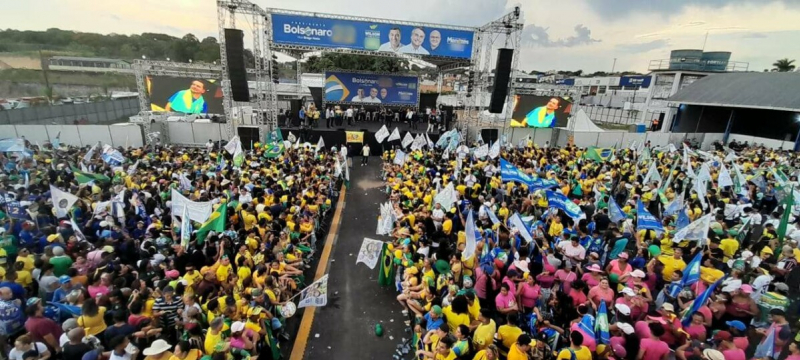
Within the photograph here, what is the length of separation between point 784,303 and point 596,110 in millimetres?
45509

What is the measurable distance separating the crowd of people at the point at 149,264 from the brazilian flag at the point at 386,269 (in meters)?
1.53

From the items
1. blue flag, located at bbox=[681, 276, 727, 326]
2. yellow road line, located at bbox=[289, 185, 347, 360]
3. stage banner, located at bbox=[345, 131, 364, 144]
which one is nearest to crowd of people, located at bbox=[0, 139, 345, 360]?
yellow road line, located at bbox=[289, 185, 347, 360]

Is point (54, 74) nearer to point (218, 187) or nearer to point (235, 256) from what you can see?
point (218, 187)

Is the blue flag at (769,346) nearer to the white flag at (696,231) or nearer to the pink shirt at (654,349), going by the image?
the pink shirt at (654,349)

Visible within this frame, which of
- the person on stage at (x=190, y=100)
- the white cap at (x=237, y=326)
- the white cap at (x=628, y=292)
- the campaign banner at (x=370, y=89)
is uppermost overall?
Result: the campaign banner at (x=370, y=89)

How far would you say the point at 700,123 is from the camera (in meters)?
29.9

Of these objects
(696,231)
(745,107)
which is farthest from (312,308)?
(745,107)

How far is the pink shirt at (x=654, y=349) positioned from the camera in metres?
4.12

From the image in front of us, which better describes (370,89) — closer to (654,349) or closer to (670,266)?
(670,266)

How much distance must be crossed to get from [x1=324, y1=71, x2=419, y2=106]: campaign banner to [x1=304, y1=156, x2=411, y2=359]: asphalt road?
59.1 feet

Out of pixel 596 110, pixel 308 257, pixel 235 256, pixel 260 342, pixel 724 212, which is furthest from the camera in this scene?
pixel 596 110

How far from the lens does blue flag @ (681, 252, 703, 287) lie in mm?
5441

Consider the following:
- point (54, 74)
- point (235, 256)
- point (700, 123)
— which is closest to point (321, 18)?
point (235, 256)

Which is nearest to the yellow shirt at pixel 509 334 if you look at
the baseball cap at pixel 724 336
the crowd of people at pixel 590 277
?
the crowd of people at pixel 590 277
